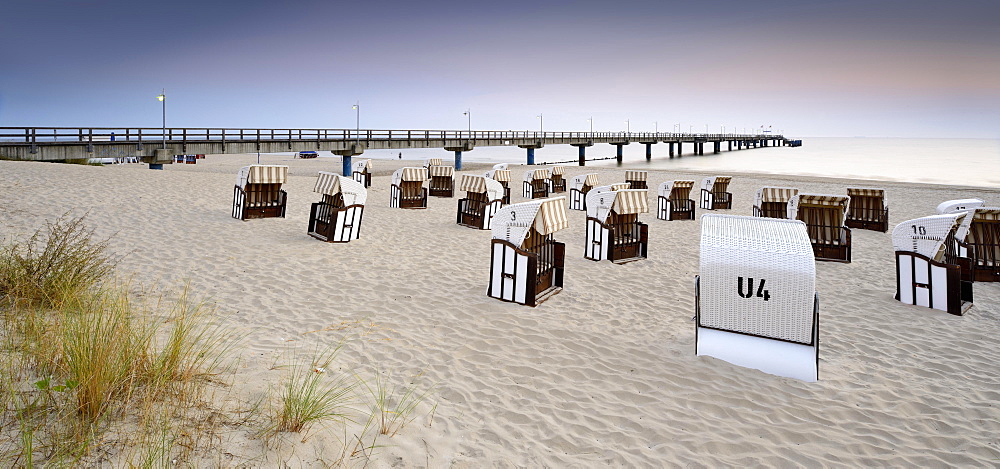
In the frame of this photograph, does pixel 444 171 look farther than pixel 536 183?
No

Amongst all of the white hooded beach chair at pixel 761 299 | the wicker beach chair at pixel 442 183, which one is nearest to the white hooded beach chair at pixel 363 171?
the wicker beach chair at pixel 442 183

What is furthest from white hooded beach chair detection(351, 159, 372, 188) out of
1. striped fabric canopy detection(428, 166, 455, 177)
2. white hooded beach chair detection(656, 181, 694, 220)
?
white hooded beach chair detection(656, 181, 694, 220)

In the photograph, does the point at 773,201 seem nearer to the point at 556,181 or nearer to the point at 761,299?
the point at 761,299

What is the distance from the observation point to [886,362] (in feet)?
18.9

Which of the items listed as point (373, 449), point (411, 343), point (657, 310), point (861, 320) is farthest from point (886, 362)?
point (373, 449)

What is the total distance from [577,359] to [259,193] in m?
10.6

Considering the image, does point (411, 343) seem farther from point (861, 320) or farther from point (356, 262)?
point (861, 320)

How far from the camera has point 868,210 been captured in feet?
48.7

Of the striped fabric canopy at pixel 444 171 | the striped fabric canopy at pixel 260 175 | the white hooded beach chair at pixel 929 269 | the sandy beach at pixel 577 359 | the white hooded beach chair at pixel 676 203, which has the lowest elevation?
the sandy beach at pixel 577 359

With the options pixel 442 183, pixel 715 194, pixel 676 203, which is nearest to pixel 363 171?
pixel 442 183

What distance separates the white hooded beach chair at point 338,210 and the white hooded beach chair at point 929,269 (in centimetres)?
900

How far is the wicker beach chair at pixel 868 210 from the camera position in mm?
14562

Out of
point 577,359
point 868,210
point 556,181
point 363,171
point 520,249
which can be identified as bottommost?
point 577,359

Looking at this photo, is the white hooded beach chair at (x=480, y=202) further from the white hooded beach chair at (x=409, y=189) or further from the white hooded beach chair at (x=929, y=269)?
the white hooded beach chair at (x=929, y=269)
